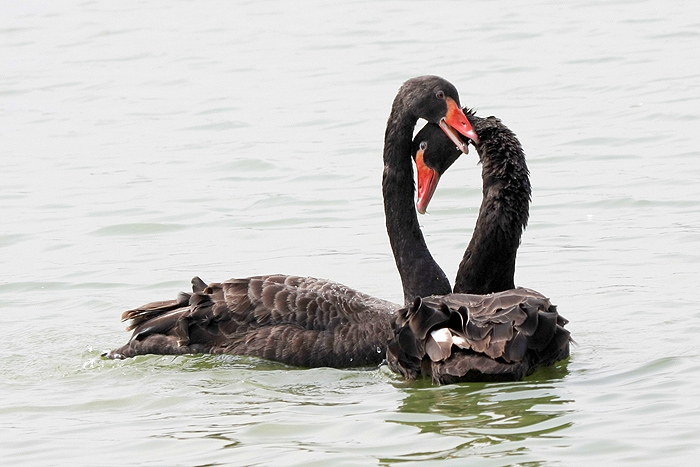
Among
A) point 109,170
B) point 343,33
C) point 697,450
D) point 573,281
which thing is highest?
point 343,33

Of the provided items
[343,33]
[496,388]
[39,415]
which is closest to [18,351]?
[39,415]

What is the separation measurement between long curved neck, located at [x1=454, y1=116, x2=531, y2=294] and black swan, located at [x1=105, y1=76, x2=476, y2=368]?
0.22 meters

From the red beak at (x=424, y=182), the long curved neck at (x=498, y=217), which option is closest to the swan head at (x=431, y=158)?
the red beak at (x=424, y=182)

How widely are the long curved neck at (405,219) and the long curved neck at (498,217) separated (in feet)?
1.07

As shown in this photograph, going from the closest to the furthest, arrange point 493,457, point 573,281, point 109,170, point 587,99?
point 493,457, point 573,281, point 109,170, point 587,99

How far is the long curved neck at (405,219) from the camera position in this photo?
8.38 m

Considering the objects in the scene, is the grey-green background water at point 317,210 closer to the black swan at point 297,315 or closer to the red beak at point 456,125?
the black swan at point 297,315

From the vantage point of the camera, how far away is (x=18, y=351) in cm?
850

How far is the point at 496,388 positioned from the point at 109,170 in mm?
7573

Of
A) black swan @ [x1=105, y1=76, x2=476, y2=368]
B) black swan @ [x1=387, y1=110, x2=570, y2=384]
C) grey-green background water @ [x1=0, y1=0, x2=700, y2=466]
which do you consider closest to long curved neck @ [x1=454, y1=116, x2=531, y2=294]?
black swan @ [x1=387, y1=110, x2=570, y2=384]

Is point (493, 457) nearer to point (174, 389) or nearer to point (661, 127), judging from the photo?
point (174, 389)

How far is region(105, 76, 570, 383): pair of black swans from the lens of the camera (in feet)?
25.2

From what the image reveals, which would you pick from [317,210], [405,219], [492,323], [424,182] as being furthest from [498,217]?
[317,210]

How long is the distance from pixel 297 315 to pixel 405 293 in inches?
37.5
